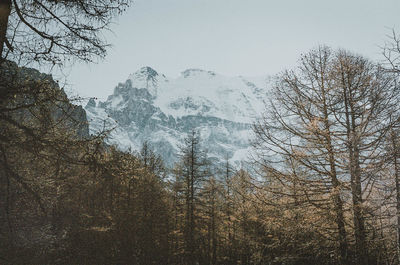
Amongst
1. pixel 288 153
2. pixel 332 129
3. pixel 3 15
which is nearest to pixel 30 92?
pixel 3 15

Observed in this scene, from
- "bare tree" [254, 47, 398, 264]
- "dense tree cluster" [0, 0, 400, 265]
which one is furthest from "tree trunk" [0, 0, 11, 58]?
"bare tree" [254, 47, 398, 264]

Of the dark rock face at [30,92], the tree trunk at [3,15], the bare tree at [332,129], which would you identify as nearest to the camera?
the tree trunk at [3,15]

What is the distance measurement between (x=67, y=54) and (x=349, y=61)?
19.2 ft

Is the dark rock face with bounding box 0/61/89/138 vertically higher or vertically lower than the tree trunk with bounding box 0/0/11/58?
lower

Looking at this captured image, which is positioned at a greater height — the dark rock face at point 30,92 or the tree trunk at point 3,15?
the tree trunk at point 3,15

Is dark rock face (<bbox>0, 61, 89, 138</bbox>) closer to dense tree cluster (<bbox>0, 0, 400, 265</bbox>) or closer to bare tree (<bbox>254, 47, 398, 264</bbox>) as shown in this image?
dense tree cluster (<bbox>0, 0, 400, 265</bbox>)

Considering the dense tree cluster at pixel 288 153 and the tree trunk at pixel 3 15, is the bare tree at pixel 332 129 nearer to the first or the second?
the dense tree cluster at pixel 288 153

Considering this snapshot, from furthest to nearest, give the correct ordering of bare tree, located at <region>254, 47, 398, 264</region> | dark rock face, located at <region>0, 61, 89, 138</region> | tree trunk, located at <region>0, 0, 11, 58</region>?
bare tree, located at <region>254, 47, 398, 264</region>, dark rock face, located at <region>0, 61, 89, 138</region>, tree trunk, located at <region>0, 0, 11, 58</region>

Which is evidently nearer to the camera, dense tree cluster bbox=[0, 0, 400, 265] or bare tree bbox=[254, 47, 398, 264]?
dense tree cluster bbox=[0, 0, 400, 265]

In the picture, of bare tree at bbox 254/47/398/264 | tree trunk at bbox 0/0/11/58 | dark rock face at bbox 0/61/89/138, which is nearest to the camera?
tree trunk at bbox 0/0/11/58

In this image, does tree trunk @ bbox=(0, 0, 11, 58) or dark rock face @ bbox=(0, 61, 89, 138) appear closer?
tree trunk @ bbox=(0, 0, 11, 58)

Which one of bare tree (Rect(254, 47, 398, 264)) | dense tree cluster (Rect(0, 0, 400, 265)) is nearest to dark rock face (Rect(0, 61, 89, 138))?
dense tree cluster (Rect(0, 0, 400, 265))

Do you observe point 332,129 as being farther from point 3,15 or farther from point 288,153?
point 3,15

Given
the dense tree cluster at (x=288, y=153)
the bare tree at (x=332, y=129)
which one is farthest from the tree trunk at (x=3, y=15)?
the bare tree at (x=332, y=129)
